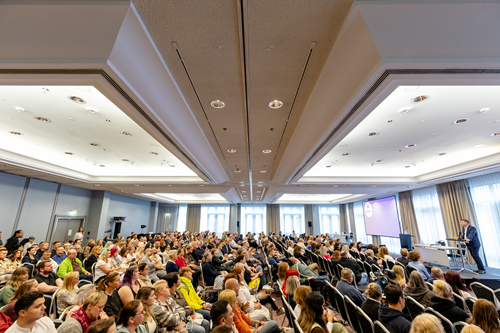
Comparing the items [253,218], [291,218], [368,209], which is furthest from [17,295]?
[291,218]

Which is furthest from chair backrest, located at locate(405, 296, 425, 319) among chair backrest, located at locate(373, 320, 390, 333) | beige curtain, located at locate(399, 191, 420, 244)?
beige curtain, located at locate(399, 191, 420, 244)

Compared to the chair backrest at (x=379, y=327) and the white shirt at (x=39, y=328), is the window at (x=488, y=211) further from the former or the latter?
the white shirt at (x=39, y=328)

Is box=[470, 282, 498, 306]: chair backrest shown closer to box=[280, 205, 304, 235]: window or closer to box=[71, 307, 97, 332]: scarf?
box=[71, 307, 97, 332]: scarf

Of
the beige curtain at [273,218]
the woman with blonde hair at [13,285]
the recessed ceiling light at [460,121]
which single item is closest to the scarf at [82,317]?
the woman with blonde hair at [13,285]

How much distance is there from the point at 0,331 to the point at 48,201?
34.9 feet

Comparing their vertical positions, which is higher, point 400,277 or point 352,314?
point 400,277

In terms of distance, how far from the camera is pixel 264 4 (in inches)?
80.8

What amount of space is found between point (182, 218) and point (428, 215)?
1988 cm

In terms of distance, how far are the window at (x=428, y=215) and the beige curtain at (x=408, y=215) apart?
16 cm

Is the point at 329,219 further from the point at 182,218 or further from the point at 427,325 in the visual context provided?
the point at 427,325

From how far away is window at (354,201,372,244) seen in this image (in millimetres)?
18594

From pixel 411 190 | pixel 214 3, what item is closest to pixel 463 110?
pixel 214 3

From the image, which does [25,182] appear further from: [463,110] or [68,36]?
[463,110]

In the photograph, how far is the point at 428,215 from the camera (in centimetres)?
1188
